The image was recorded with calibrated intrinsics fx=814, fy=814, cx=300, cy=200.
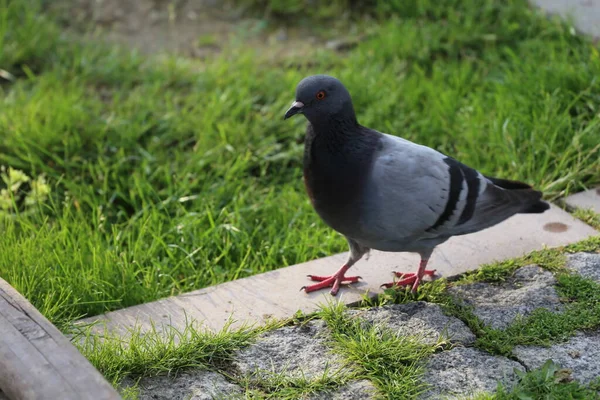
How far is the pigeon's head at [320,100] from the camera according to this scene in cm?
325

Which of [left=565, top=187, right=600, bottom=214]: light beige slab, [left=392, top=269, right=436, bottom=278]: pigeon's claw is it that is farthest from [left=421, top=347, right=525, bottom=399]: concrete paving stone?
[left=565, top=187, right=600, bottom=214]: light beige slab

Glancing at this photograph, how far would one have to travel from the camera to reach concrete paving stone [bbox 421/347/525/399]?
2840 mm

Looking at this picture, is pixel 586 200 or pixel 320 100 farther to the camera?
pixel 586 200

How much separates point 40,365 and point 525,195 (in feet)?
7.00

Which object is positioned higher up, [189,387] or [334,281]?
[334,281]

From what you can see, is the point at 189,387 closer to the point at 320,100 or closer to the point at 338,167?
the point at 338,167

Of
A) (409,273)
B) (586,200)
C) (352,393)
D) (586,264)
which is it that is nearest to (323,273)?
(409,273)

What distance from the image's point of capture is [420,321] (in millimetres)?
3234

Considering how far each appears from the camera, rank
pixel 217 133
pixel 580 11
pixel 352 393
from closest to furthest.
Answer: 1. pixel 352 393
2. pixel 217 133
3. pixel 580 11

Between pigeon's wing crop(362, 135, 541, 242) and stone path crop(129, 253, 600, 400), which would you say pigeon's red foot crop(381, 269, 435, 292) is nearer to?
stone path crop(129, 253, 600, 400)

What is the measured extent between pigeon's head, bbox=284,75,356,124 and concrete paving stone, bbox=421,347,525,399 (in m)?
1.04

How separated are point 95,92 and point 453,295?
3.06 metres

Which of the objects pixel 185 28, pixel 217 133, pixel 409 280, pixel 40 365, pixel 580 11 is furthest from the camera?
pixel 185 28

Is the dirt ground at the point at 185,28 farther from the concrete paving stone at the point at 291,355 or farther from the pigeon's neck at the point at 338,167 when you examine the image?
the concrete paving stone at the point at 291,355
